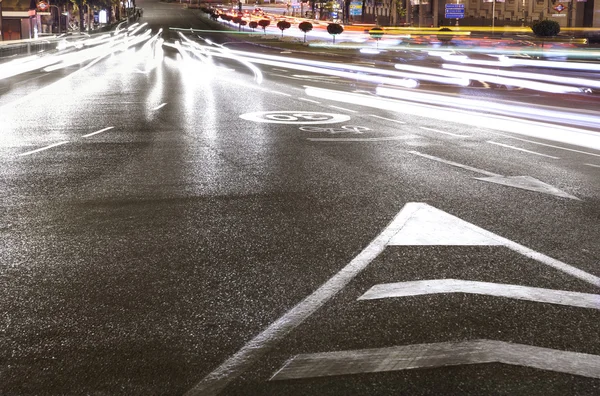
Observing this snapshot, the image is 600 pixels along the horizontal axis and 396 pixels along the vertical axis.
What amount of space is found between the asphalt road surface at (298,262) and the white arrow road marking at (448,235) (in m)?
0.03

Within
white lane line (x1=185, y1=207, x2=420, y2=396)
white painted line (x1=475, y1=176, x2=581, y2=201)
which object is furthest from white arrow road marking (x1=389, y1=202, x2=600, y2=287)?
white painted line (x1=475, y1=176, x2=581, y2=201)

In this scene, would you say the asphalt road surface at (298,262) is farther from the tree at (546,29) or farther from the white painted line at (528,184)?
the tree at (546,29)

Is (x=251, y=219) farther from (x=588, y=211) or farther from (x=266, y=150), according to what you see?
(x=266, y=150)

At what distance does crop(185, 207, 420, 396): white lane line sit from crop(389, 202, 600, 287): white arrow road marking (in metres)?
0.26

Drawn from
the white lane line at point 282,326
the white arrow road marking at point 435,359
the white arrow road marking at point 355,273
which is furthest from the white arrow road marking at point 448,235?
the white arrow road marking at point 435,359

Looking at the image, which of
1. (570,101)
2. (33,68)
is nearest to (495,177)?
(570,101)

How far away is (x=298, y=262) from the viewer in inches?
236

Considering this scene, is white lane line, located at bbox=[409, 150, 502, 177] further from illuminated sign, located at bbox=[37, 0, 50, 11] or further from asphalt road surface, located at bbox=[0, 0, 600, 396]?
illuminated sign, located at bbox=[37, 0, 50, 11]

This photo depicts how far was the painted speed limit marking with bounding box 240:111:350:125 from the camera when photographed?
15.8m

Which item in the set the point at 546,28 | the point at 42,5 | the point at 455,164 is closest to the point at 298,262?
the point at 455,164

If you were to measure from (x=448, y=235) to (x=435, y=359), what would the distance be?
2.84 m

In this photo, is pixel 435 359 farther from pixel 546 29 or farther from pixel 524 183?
pixel 546 29

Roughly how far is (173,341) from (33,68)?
3282cm

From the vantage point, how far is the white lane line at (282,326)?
387cm
